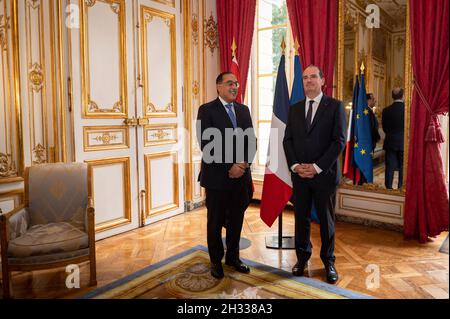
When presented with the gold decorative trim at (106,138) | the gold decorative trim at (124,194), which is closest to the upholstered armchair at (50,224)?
the gold decorative trim at (106,138)

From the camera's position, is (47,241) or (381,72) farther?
(381,72)

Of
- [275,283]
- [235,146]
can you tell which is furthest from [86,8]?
[275,283]

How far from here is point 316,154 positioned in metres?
2.58

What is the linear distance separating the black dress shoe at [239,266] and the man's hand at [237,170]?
25.7 inches

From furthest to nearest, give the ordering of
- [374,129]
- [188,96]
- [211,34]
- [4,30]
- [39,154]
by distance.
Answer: [211,34] → [188,96] → [374,129] → [39,154] → [4,30]

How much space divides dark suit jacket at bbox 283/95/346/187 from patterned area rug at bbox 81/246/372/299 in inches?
26.7

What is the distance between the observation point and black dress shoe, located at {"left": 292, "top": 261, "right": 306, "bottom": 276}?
2.68 m

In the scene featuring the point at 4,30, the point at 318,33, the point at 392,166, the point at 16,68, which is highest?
the point at 318,33

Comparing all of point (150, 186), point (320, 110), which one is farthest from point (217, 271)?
point (150, 186)

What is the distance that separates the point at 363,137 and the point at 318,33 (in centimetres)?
113

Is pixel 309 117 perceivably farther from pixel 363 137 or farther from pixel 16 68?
pixel 16 68

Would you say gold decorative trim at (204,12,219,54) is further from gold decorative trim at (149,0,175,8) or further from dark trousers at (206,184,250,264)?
dark trousers at (206,184,250,264)

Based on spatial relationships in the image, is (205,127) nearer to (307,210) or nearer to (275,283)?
(307,210)

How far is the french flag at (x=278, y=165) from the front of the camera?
10.3ft
